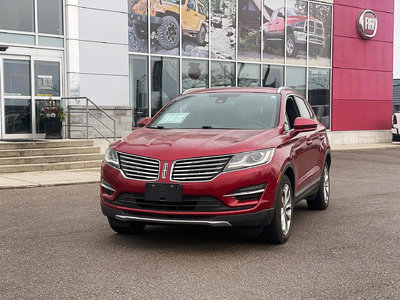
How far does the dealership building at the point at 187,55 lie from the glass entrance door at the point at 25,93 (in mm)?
30

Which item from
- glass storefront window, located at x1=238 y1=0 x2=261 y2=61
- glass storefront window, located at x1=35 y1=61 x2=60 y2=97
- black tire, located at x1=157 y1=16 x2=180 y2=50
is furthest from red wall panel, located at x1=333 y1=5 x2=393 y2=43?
glass storefront window, located at x1=35 y1=61 x2=60 y2=97

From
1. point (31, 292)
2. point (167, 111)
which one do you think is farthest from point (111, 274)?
point (167, 111)

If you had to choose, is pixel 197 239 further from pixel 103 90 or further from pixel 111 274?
pixel 103 90

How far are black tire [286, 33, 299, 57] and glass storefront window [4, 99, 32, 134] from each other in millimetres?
12526

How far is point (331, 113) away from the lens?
26172mm

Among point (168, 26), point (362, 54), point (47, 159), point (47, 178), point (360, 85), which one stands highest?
point (168, 26)

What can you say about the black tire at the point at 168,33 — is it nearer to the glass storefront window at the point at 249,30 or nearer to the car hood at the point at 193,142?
the glass storefront window at the point at 249,30

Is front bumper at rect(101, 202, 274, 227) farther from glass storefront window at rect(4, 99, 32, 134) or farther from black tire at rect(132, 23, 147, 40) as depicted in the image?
black tire at rect(132, 23, 147, 40)

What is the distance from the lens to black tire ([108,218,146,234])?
607 cm

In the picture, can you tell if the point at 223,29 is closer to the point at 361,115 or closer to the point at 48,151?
the point at 361,115

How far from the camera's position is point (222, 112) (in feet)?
21.9

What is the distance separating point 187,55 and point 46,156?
27.6ft

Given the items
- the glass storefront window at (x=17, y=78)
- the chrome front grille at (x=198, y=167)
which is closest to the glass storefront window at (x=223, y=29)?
the glass storefront window at (x=17, y=78)

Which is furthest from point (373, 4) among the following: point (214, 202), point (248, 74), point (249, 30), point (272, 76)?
point (214, 202)
